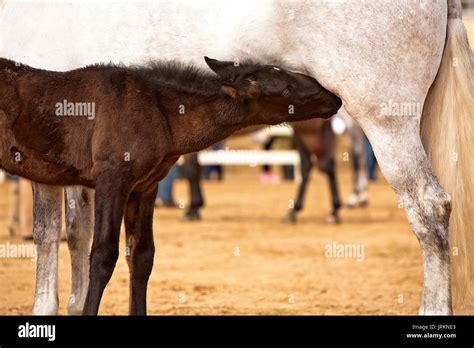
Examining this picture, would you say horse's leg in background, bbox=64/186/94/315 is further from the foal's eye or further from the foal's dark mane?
the foal's eye

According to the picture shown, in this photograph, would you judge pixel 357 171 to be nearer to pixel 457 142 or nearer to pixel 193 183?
pixel 193 183

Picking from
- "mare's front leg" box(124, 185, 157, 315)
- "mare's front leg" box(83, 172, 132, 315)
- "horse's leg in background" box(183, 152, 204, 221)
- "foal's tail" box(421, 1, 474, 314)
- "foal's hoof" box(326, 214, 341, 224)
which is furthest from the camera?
"foal's hoof" box(326, 214, 341, 224)

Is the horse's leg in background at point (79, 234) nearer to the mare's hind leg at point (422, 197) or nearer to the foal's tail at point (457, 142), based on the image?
the mare's hind leg at point (422, 197)

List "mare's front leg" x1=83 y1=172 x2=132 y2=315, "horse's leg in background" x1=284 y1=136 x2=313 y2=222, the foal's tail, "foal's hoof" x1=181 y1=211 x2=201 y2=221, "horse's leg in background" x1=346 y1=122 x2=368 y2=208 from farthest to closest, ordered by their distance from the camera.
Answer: "horse's leg in background" x1=346 y1=122 x2=368 y2=208
"foal's hoof" x1=181 y1=211 x2=201 y2=221
"horse's leg in background" x1=284 y1=136 x2=313 y2=222
the foal's tail
"mare's front leg" x1=83 y1=172 x2=132 y2=315

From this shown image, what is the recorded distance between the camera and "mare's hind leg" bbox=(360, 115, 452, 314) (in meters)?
5.91

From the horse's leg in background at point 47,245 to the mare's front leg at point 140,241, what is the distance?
91 cm

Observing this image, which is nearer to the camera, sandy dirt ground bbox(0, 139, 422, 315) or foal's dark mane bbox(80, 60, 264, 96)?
foal's dark mane bbox(80, 60, 264, 96)

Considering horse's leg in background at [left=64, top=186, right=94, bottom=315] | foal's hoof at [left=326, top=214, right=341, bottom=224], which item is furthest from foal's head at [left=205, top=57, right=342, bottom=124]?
foal's hoof at [left=326, top=214, right=341, bottom=224]

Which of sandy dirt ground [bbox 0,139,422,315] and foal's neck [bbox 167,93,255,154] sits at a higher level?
foal's neck [bbox 167,93,255,154]

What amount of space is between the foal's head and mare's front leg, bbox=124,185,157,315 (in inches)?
35.1

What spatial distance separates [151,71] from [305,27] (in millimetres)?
1047

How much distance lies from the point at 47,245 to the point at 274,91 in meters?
2.22

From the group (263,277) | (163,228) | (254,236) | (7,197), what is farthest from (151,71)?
(7,197)

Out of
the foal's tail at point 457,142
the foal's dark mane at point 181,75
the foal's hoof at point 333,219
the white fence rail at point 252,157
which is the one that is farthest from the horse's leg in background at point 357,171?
the foal's dark mane at point 181,75
